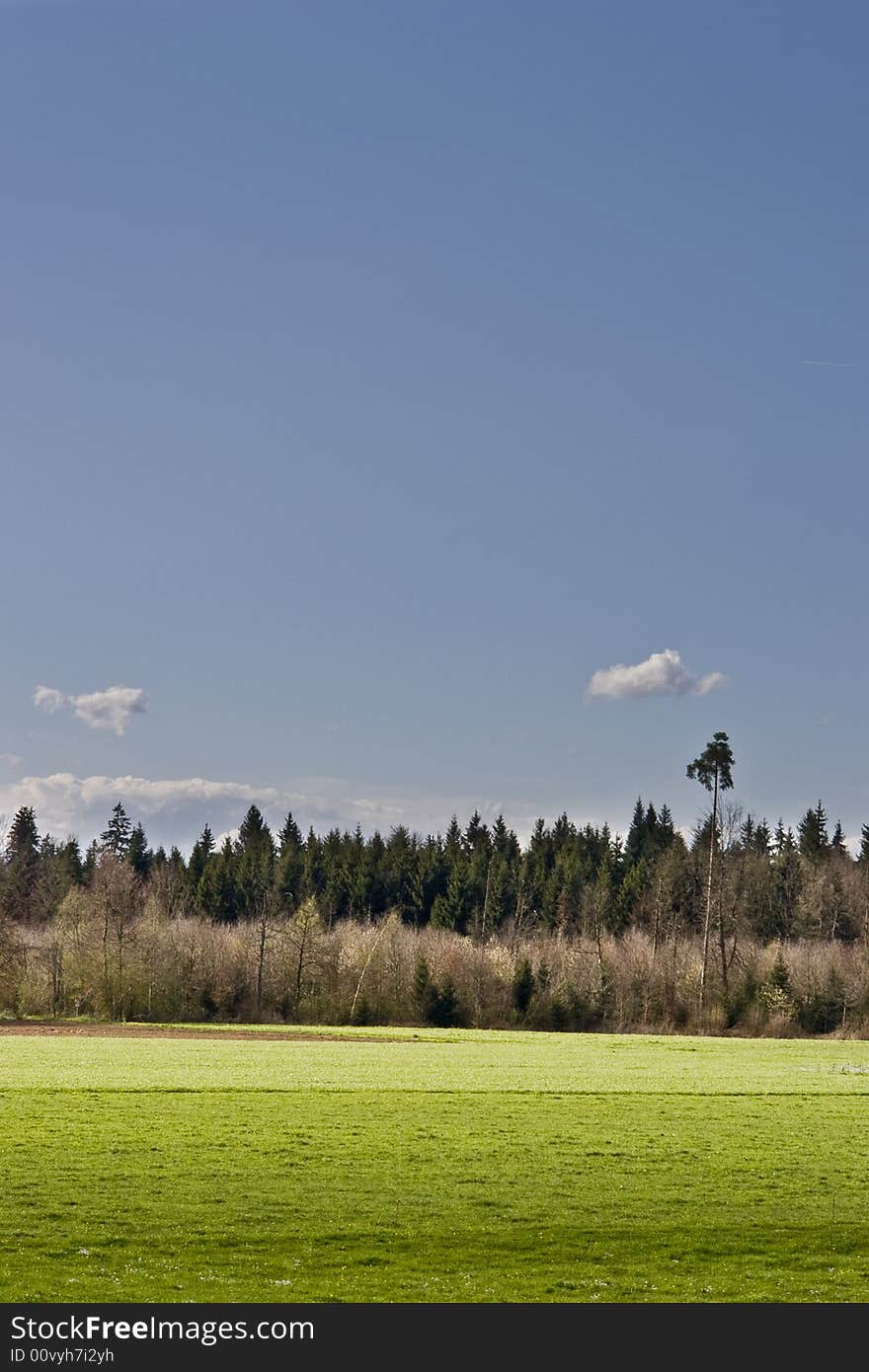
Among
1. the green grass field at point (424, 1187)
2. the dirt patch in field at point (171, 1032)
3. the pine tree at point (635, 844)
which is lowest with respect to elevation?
the dirt patch in field at point (171, 1032)

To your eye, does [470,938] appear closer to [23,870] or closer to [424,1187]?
[23,870]

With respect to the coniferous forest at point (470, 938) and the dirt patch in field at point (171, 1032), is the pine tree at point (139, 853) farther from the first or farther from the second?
the dirt patch in field at point (171, 1032)

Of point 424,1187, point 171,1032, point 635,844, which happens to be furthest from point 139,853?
point 424,1187

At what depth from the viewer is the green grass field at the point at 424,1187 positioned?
1533 centimetres

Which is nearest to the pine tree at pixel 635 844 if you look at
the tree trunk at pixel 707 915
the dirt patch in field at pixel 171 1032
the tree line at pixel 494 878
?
the tree line at pixel 494 878

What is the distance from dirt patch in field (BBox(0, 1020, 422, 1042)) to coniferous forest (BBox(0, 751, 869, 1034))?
8.61m

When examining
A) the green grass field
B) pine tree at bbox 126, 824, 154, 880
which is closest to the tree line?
pine tree at bbox 126, 824, 154, 880

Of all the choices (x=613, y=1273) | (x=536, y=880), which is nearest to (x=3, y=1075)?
(x=613, y=1273)

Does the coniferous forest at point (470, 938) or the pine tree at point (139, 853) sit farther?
the pine tree at point (139, 853)

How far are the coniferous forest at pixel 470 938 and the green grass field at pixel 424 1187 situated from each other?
2068 inches

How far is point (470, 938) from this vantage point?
120 m

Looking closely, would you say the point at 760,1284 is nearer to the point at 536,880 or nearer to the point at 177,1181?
the point at 177,1181

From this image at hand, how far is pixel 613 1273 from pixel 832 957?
297 ft
